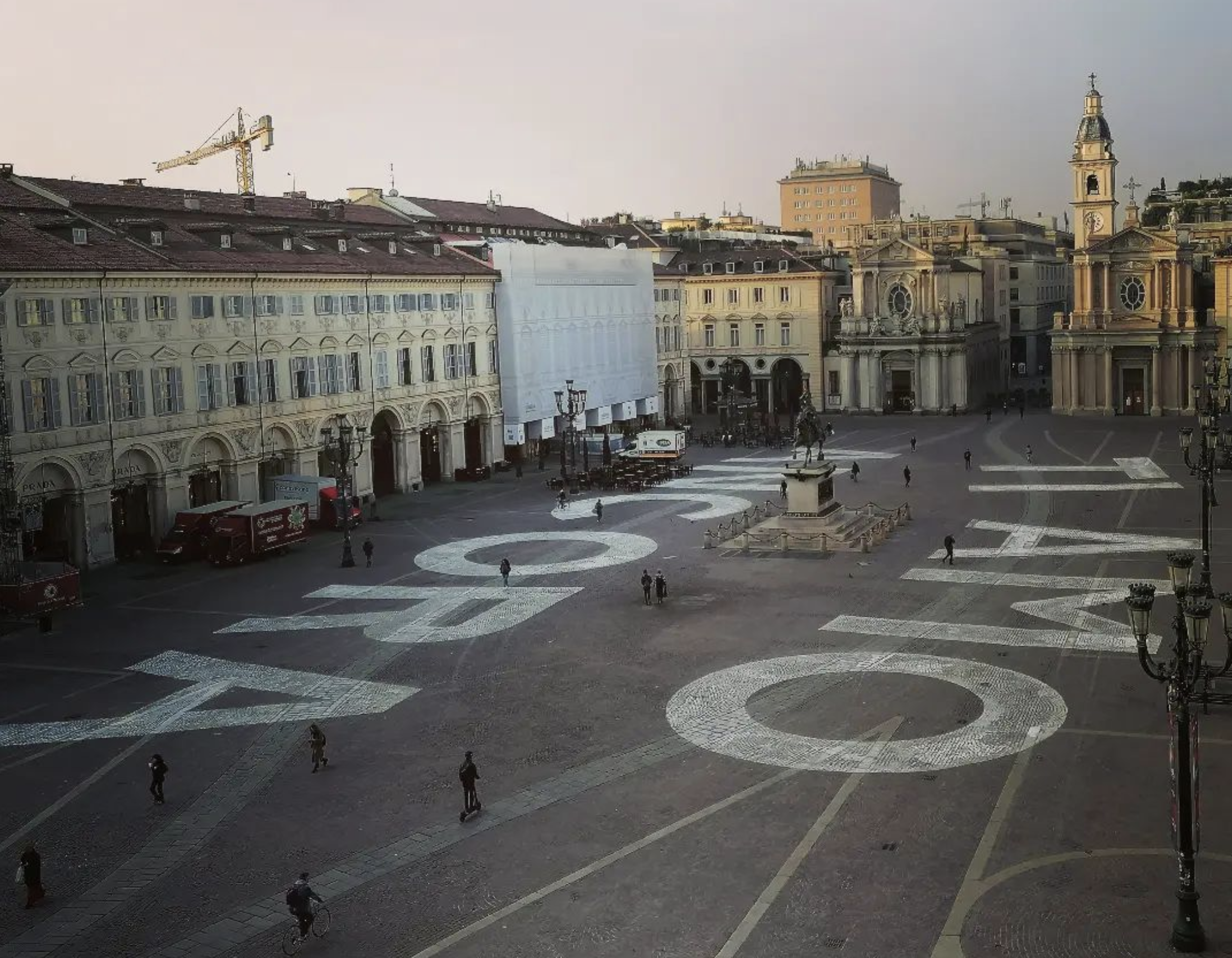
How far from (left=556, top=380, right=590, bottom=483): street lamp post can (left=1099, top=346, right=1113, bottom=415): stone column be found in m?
44.7

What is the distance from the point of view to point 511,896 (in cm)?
2556

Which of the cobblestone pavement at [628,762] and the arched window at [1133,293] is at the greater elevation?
the arched window at [1133,293]

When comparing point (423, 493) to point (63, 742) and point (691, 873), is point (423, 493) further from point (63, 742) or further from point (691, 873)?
point (691, 873)

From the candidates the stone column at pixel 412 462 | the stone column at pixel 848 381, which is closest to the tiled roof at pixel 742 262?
the stone column at pixel 848 381

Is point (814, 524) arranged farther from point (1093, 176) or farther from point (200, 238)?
point (1093, 176)

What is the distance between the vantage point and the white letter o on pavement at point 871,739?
105 ft

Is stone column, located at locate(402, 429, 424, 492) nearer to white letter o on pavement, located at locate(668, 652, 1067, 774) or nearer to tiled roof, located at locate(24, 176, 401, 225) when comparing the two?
tiled roof, located at locate(24, 176, 401, 225)

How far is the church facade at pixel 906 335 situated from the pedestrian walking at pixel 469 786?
319 ft

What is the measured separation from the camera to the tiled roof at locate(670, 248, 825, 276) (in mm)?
127312

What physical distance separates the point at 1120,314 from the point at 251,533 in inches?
3144

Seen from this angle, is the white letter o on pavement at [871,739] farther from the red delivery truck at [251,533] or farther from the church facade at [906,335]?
the church facade at [906,335]

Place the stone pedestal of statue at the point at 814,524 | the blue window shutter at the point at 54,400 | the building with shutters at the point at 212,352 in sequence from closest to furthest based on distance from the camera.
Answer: the blue window shutter at the point at 54,400 < the building with shutters at the point at 212,352 < the stone pedestal of statue at the point at 814,524

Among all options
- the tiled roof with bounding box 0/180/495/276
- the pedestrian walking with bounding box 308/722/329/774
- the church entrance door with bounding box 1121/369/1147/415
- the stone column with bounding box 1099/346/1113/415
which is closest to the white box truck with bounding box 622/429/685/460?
the tiled roof with bounding box 0/180/495/276

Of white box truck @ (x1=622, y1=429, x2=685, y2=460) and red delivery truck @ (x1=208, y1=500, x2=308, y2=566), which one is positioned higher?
white box truck @ (x1=622, y1=429, x2=685, y2=460)
